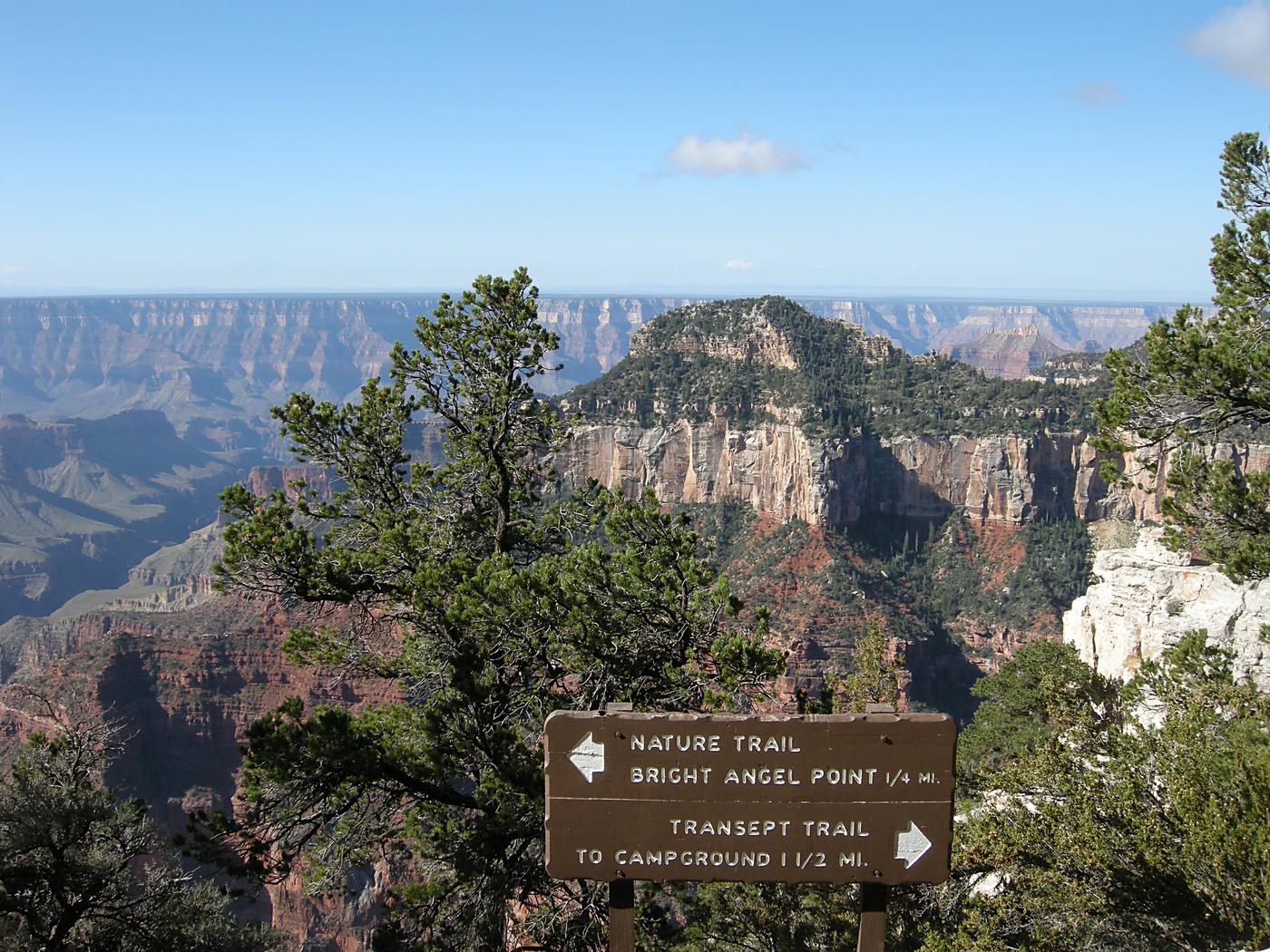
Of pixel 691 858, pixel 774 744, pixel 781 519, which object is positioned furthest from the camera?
pixel 781 519

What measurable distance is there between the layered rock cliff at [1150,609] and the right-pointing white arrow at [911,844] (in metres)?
19.3

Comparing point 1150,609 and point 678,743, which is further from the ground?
point 678,743

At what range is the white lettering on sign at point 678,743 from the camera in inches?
242

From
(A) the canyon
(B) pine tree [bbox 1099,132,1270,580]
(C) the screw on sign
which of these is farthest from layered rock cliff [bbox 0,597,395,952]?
(C) the screw on sign

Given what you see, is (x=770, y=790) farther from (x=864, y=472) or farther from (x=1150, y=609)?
(x=864, y=472)

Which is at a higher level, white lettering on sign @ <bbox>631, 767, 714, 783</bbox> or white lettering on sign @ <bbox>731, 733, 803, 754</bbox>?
white lettering on sign @ <bbox>731, 733, 803, 754</bbox>

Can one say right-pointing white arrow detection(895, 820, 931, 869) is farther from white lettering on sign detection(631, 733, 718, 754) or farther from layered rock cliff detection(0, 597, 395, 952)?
layered rock cliff detection(0, 597, 395, 952)

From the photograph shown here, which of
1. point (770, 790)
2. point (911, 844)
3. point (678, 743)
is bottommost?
point (911, 844)

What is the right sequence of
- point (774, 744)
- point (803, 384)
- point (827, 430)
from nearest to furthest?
point (774, 744) < point (827, 430) < point (803, 384)

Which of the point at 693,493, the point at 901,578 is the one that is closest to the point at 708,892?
the point at 901,578

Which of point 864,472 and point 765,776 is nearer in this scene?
point 765,776

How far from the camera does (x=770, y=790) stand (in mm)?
6148

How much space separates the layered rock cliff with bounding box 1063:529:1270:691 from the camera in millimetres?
22625

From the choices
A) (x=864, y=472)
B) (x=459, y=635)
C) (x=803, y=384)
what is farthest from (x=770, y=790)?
(x=803, y=384)
